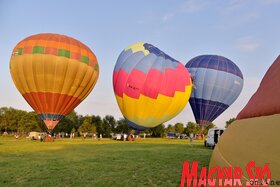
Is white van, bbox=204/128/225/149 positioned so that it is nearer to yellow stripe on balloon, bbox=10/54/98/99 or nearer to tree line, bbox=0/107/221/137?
yellow stripe on balloon, bbox=10/54/98/99

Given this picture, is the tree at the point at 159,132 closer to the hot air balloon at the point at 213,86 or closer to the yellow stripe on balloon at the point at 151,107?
the hot air balloon at the point at 213,86

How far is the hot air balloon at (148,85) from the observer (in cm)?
2444

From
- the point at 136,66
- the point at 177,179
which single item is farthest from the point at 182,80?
the point at 177,179

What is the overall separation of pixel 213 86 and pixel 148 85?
33.5 ft

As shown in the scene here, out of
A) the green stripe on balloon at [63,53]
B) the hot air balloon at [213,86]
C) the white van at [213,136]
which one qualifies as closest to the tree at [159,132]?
the hot air balloon at [213,86]

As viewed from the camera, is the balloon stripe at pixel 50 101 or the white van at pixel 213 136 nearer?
the white van at pixel 213 136

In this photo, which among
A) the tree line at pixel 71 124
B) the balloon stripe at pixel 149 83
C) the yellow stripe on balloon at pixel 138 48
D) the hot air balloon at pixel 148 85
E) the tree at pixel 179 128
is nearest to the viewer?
the balloon stripe at pixel 149 83

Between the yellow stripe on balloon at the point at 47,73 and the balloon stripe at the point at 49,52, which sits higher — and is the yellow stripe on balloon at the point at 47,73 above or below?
below

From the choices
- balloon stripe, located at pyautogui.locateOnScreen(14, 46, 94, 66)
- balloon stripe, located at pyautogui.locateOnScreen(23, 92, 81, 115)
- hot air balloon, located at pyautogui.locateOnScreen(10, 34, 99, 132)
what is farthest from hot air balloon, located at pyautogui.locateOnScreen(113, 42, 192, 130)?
balloon stripe, located at pyautogui.locateOnScreen(23, 92, 81, 115)

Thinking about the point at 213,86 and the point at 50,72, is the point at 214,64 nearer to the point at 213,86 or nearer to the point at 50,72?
the point at 213,86

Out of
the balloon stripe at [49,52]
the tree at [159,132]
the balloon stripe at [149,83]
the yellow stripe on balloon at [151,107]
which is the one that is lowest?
the tree at [159,132]

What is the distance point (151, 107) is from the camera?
2488 centimetres

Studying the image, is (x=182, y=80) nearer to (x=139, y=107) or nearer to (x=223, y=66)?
(x=139, y=107)

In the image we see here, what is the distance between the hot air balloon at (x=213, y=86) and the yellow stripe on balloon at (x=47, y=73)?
500 inches
